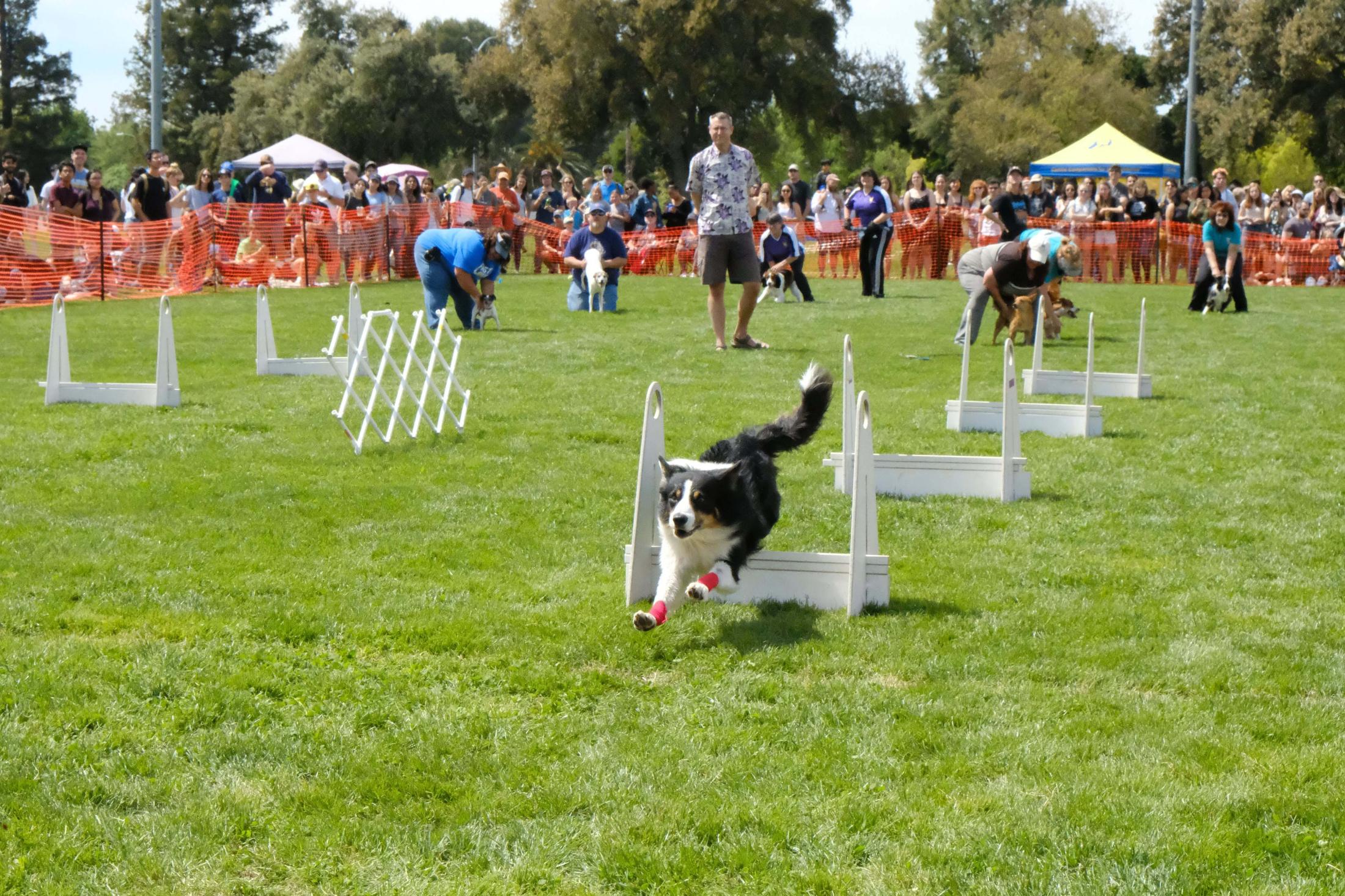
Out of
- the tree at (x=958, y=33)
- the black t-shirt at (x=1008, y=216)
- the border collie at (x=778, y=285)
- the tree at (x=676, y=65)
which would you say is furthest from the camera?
the tree at (x=958, y=33)

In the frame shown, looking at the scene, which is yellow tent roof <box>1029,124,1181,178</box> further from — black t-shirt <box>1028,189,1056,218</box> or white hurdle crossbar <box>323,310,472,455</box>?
white hurdle crossbar <box>323,310,472,455</box>

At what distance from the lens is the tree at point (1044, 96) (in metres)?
59.8

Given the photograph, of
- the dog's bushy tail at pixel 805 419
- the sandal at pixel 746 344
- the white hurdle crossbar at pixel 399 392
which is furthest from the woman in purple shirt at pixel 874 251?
the dog's bushy tail at pixel 805 419

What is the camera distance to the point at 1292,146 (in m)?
51.0

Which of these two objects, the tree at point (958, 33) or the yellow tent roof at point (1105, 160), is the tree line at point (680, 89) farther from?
the yellow tent roof at point (1105, 160)

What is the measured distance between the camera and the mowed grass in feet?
11.9

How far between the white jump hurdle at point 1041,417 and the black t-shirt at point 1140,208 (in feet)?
62.4

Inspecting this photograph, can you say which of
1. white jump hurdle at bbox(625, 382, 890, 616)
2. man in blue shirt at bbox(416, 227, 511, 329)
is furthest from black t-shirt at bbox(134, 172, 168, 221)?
white jump hurdle at bbox(625, 382, 890, 616)

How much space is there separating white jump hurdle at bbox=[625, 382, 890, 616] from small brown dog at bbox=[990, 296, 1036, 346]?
8575 mm

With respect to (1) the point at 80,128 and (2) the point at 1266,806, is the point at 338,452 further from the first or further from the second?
(1) the point at 80,128

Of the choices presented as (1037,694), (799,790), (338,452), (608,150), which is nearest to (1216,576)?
(1037,694)

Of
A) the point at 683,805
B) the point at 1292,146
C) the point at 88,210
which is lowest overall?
the point at 683,805

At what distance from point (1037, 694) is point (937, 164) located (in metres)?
69.1

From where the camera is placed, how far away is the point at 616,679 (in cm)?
503
